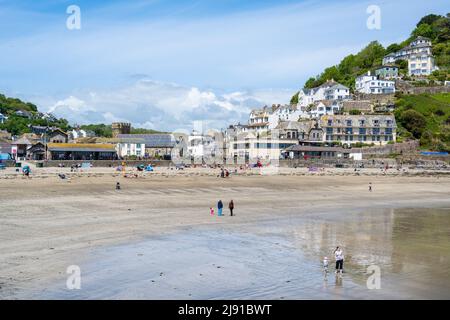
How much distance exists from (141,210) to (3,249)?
38.3ft

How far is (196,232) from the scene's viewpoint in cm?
2334

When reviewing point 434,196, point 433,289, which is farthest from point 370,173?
point 433,289

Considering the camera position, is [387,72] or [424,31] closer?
[387,72]

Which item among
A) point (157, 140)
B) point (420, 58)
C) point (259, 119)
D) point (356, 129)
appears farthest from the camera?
point (420, 58)

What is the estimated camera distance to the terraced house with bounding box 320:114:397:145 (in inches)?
3703

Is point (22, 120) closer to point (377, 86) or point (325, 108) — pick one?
point (325, 108)

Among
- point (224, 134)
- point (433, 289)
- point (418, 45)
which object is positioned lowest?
point (433, 289)

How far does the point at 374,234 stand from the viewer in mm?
23781

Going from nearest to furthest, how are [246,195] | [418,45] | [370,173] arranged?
[246,195] < [370,173] < [418,45]

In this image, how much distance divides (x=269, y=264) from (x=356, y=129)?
8167cm

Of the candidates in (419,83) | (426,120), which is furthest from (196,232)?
(419,83)

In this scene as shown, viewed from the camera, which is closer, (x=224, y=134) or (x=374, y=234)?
(x=374, y=234)

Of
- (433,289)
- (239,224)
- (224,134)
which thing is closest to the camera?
(433,289)

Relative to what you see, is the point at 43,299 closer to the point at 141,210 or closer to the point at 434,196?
the point at 141,210
